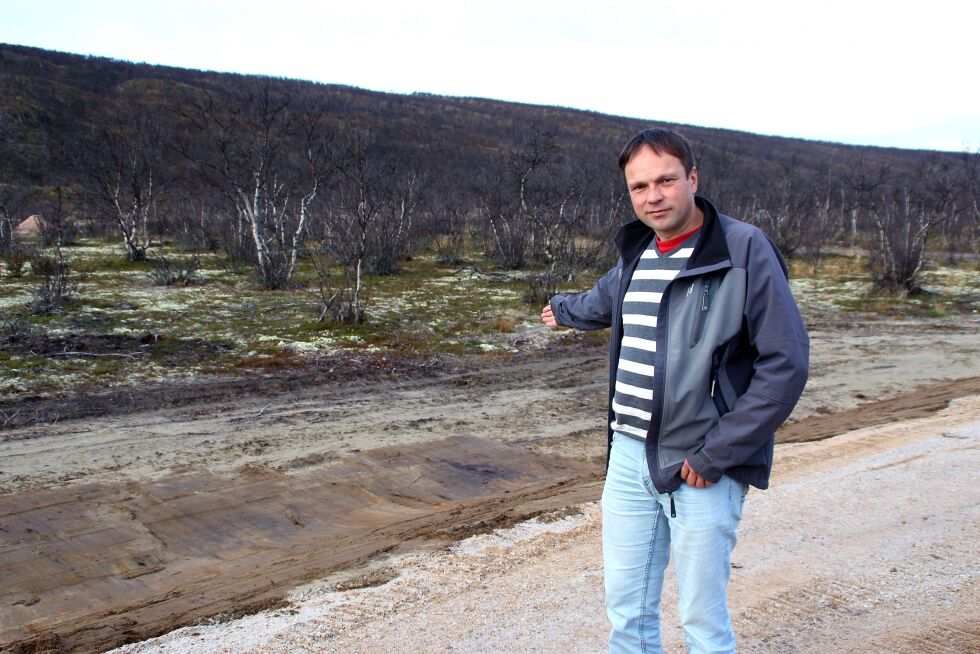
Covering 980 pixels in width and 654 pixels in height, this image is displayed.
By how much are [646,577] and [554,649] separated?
1144mm

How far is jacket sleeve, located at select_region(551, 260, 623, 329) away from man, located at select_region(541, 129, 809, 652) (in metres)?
0.24

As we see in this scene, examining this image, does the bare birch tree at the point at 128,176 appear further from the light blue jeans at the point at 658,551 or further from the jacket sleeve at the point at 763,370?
the jacket sleeve at the point at 763,370

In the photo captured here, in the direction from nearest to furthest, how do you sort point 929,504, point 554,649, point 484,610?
point 554,649, point 484,610, point 929,504

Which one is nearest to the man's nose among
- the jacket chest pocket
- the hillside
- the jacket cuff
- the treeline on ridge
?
the jacket chest pocket

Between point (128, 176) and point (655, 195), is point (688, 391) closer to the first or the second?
point (655, 195)

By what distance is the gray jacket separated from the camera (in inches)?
78.2

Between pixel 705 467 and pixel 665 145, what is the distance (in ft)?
3.18

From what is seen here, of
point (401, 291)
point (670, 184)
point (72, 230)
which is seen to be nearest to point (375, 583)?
point (670, 184)

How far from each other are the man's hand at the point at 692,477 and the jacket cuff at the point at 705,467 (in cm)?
1

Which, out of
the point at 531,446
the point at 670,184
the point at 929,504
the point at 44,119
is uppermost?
the point at 44,119

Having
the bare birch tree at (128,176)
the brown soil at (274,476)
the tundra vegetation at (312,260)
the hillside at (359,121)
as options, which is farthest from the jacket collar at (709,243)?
the hillside at (359,121)

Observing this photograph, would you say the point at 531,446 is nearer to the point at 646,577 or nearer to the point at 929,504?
the point at 929,504

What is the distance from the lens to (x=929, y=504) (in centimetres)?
504

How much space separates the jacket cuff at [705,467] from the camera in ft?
6.79
